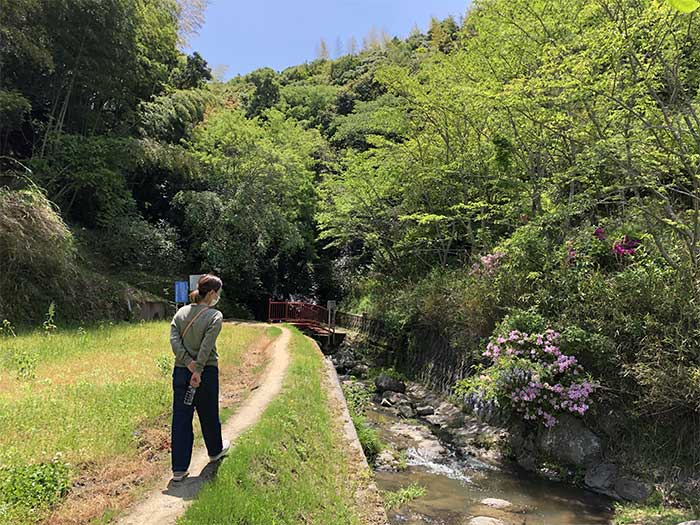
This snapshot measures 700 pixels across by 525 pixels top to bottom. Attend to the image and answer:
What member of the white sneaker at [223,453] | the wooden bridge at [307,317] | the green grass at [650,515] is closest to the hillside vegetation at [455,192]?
the green grass at [650,515]

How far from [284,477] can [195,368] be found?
162 cm

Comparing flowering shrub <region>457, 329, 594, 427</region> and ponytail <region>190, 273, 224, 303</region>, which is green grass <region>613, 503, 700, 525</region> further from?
ponytail <region>190, 273, 224, 303</region>

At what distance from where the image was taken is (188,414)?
4137mm

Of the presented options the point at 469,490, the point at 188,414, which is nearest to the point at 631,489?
the point at 469,490

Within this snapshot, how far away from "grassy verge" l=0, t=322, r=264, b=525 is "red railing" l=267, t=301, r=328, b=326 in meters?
11.2

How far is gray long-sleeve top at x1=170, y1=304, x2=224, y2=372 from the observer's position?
4156mm

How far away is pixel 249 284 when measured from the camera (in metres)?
21.7

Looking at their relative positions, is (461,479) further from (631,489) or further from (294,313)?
(294,313)

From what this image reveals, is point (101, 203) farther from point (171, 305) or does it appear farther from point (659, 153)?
point (659, 153)

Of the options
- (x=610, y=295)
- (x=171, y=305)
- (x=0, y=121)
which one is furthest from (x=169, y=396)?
(x=0, y=121)

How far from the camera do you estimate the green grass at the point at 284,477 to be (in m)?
3.77

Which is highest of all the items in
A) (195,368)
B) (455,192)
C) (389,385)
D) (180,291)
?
(455,192)

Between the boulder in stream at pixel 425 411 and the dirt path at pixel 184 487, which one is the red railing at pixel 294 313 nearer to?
the boulder in stream at pixel 425 411

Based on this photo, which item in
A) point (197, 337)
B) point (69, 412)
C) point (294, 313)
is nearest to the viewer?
point (197, 337)
